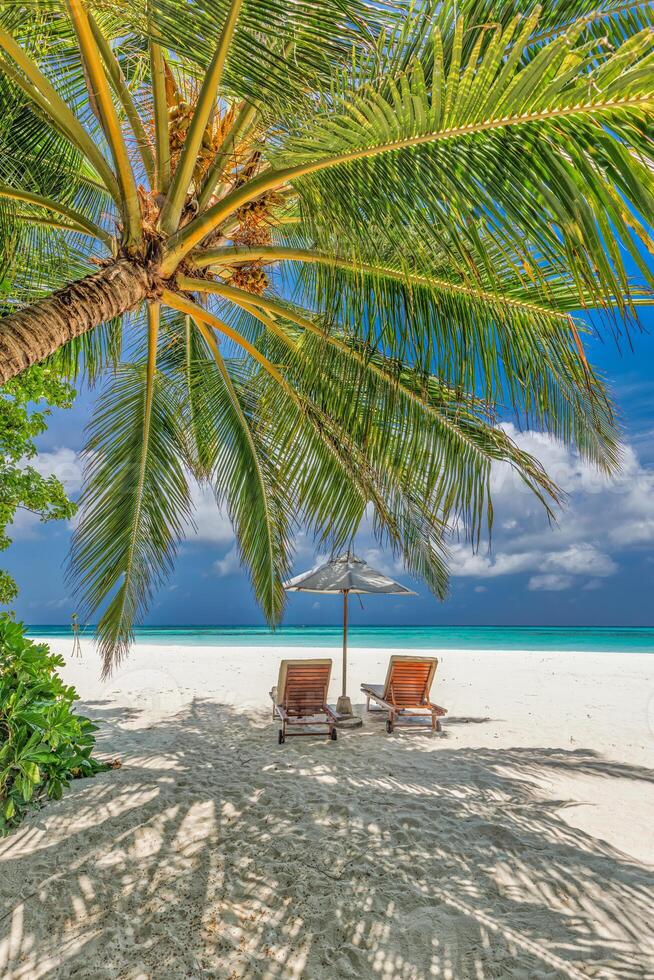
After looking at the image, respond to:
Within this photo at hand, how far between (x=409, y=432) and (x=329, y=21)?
8.27 ft

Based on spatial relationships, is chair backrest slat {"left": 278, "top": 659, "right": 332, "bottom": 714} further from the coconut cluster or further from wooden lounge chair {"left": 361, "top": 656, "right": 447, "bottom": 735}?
the coconut cluster

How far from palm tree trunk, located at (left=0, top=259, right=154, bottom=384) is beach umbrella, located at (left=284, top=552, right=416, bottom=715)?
477 cm

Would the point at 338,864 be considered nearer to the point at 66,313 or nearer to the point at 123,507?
the point at 66,313

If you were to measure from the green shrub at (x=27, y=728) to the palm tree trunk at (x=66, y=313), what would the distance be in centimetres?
149

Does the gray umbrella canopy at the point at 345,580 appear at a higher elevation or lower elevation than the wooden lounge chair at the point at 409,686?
higher

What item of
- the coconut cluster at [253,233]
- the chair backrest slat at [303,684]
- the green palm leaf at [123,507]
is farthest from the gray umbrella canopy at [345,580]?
the coconut cluster at [253,233]

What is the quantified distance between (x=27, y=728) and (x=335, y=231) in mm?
2835

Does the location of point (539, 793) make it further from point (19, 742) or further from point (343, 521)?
point (19, 742)

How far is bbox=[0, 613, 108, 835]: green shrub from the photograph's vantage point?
8.71 feet

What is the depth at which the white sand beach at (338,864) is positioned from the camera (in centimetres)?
261

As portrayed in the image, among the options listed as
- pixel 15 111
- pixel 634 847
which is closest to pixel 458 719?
pixel 634 847

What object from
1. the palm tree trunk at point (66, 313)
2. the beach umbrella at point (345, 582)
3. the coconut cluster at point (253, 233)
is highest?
the coconut cluster at point (253, 233)

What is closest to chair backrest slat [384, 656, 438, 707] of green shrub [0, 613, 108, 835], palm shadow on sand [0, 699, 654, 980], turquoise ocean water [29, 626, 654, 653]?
palm shadow on sand [0, 699, 654, 980]

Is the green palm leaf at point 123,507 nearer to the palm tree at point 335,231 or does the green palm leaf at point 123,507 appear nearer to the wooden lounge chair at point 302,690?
the palm tree at point 335,231
